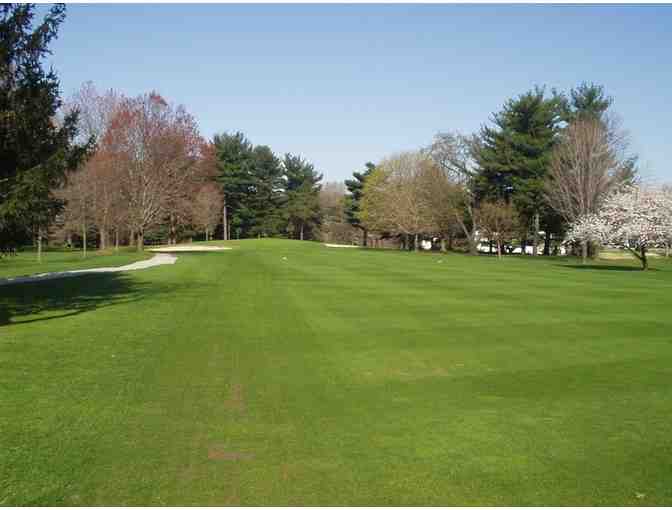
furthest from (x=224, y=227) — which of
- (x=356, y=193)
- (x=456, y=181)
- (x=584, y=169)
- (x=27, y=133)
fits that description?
(x=27, y=133)

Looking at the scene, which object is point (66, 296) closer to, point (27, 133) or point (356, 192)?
point (27, 133)

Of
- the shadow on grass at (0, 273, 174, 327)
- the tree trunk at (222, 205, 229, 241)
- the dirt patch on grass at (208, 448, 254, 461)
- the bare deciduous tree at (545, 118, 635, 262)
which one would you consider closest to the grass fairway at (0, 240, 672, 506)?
the dirt patch on grass at (208, 448, 254, 461)

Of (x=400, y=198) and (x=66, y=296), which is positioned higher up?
(x=400, y=198)

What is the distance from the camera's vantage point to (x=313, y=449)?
6.59m

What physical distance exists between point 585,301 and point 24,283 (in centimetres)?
2122

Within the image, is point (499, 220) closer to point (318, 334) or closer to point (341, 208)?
point (341, 208)

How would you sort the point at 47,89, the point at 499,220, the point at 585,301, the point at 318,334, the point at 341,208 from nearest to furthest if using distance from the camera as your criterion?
1. the point at 318,334
2. the point at 47,89
3. the point at 585,301
4. the point at 499,220
5. the point at 341,208

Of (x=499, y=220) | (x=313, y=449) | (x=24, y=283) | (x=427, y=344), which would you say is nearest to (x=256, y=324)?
(x=427, y=344)

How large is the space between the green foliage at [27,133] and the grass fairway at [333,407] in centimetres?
265

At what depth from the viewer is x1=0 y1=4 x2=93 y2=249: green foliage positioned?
13.6 meters

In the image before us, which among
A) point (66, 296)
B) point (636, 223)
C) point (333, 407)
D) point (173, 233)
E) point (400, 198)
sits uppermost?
point (400, 198)

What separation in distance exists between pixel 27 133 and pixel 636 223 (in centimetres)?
3880

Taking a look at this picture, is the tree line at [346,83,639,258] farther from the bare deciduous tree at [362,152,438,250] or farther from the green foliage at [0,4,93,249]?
the green foliage at [0,4,93,249]

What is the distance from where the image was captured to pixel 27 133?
14.6m
